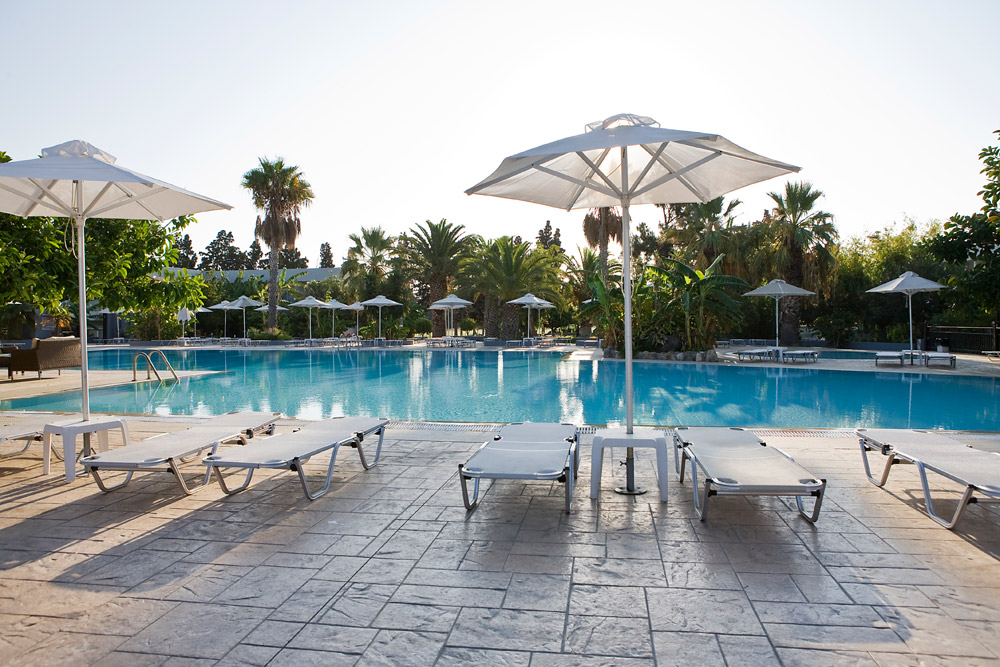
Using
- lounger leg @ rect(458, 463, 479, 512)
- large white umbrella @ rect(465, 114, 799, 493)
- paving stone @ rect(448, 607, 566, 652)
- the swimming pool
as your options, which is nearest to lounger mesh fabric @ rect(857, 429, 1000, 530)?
large white umbrella @ rect(465, 114, 799, 493)

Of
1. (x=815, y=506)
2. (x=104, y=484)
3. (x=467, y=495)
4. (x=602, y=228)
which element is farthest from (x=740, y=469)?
(x=602, y=228)

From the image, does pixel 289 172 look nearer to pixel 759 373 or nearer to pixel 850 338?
pixel 759 373

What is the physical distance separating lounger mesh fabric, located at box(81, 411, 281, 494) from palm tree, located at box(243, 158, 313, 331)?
2349 centimetres

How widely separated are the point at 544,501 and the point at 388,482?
1.38 meters

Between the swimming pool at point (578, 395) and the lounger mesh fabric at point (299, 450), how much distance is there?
3.88 meters

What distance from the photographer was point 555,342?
28.7 metres

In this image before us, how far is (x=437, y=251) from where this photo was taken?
30312mm

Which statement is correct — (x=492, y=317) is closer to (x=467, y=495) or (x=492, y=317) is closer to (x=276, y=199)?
(x=276, y=199)

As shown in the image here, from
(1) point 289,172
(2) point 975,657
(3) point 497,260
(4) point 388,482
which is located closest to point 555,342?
(3) point 497,260

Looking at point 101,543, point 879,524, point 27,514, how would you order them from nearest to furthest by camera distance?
1. point 101,543
2. point 879,524
3. point 27,514

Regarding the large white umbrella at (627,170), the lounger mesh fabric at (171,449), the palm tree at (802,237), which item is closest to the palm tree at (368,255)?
the palm tree at (802,237)

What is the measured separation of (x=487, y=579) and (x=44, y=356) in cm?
1578

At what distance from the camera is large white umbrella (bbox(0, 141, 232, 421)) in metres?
4.78

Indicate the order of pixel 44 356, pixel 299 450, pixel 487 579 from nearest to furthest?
pixel 487 579 < pixel 299 450 < pixel 44 356
